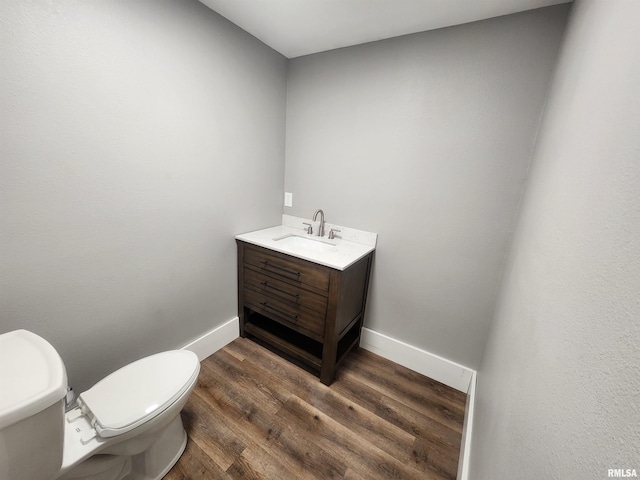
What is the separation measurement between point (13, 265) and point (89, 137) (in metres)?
0.62

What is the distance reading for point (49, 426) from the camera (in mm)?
745

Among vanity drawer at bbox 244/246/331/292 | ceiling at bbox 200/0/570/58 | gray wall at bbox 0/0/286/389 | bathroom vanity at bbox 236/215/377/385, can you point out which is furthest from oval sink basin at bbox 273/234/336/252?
ceiling at bbox 200/0/570/58

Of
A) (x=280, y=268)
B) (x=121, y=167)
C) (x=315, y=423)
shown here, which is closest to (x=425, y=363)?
(x=315, y=423)

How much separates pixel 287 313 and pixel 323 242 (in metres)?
0.62

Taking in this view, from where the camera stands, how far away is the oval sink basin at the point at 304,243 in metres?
1.96

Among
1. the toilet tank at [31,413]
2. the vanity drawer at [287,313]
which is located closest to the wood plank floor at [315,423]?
the vanity drawer at [287,313]

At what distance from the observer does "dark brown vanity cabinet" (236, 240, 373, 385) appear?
1.62 metres

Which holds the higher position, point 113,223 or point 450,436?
point 113,223

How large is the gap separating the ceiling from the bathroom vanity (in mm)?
1296

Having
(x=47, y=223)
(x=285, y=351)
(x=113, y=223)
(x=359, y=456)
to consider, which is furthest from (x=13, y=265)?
(x=359, y=456)

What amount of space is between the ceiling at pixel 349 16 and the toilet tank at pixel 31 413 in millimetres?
1861

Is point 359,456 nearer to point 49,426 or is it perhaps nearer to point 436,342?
point 436,342

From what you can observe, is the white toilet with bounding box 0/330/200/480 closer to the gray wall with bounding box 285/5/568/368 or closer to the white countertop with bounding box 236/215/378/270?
the white countertop with bounding box 236/215/378/270

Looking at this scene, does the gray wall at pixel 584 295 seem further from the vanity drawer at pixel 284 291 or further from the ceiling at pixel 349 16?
the vanity drawer at pixel 284 291
